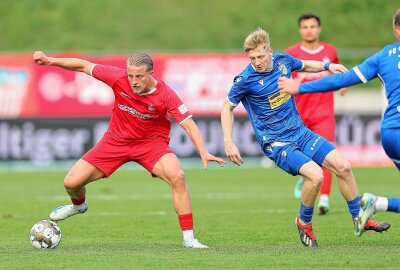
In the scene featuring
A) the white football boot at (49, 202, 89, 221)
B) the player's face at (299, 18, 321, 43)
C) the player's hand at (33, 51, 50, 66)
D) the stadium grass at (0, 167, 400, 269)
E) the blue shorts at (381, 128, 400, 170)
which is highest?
the player's hand at (33, 51, 50, 66)

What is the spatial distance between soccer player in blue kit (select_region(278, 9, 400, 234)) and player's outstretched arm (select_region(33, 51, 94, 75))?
2.59m

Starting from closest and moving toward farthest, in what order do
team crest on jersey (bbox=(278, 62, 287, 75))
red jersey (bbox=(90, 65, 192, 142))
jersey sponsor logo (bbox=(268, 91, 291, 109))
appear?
red jersey (bbox=(90, 65, 192, 142)) → jersey sponsor logo (bbox=(268, 91, 291, 109)) → team crest on jersey (bbox=(278, 62, 287, 75))

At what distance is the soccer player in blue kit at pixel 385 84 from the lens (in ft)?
30.0

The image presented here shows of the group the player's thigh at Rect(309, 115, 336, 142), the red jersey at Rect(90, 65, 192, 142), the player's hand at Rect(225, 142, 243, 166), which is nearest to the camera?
the player's hand at Rect(225, 142, 243, 166)

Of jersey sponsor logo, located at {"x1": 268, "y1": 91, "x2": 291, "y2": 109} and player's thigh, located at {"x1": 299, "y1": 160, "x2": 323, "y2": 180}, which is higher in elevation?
jersey sponsor logo, located at {"x1": 268, "y1": 91, "x2": 291, "y2": 109}

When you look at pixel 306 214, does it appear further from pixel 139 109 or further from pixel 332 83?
pixel 139 109

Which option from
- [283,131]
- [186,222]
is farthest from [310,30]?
[186,222]

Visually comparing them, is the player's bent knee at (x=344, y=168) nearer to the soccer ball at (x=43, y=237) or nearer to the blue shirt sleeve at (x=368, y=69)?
Result: the blue shirt sleeve at (x=368, y=69)

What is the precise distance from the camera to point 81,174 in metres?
11.0

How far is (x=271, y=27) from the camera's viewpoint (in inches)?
1320

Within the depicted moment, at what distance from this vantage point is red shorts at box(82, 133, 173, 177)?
1103cm

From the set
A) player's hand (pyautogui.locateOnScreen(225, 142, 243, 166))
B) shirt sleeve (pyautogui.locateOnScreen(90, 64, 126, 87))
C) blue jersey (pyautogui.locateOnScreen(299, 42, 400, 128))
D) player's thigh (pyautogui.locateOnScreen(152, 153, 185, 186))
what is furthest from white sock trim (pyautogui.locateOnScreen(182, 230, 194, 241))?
blue jersey (pyautogui.locateOnScreen(299, 42, 400, 128))

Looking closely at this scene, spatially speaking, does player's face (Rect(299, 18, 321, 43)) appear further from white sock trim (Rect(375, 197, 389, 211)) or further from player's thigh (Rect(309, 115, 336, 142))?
white sock trim (Rect(375, 197, 389, 211))

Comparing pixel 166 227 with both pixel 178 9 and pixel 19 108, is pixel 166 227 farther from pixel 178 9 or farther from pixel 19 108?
pixel 178 9
